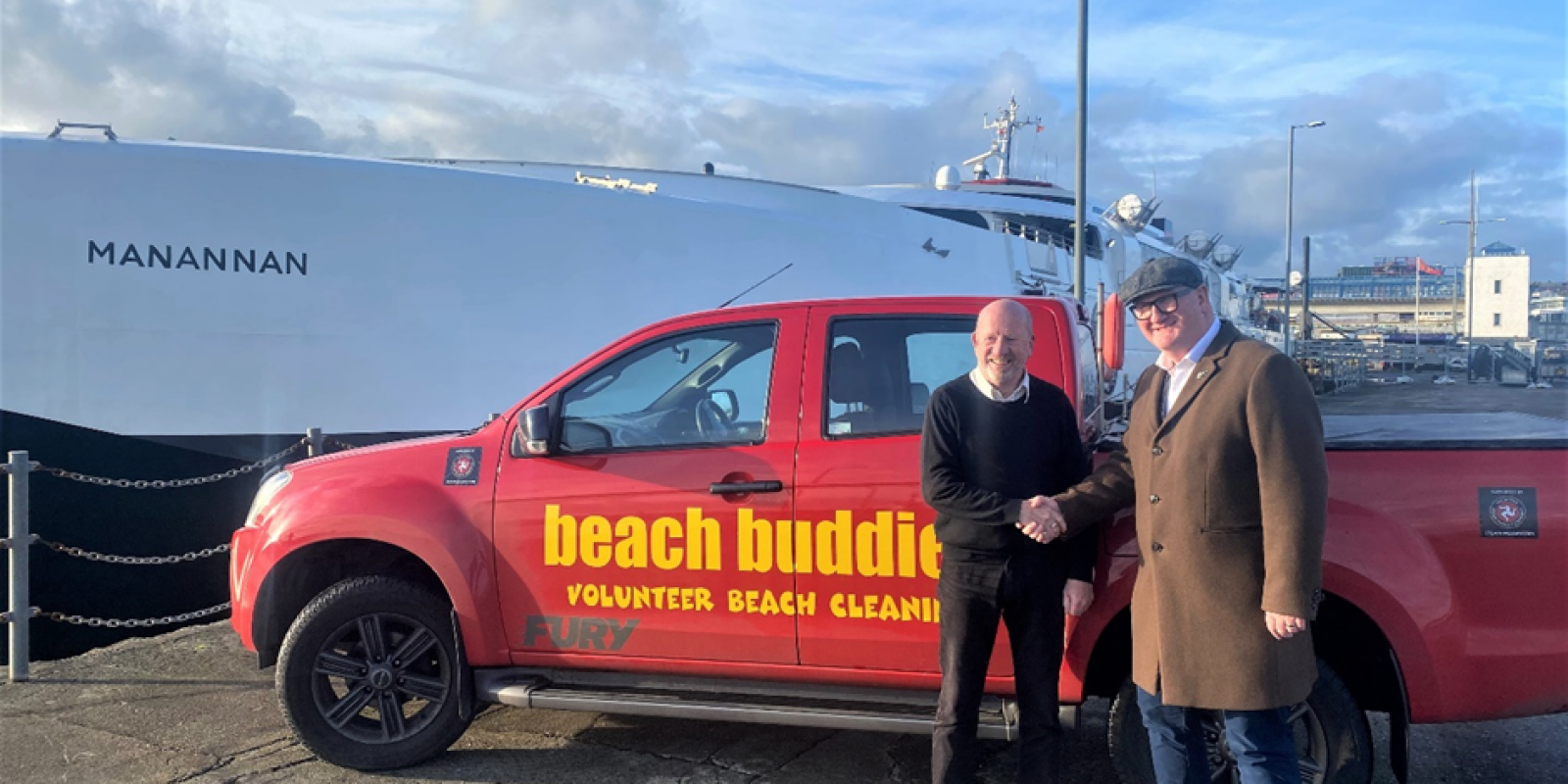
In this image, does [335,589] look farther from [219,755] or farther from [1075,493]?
[1075,493]

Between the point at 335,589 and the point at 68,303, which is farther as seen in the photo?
the point at 68,303

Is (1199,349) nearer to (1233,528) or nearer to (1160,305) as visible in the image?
(1160,305)

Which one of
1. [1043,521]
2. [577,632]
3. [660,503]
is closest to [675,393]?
[660,503]

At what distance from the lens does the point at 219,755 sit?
3969 millimetres

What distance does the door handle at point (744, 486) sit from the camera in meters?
3.36

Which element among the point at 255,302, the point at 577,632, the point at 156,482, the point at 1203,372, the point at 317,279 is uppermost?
the point at 317,279

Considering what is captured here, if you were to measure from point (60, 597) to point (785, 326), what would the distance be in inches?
237

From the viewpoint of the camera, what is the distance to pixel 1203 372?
252 cm

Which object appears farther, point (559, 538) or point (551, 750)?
point (551, 750)

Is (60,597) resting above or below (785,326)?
below

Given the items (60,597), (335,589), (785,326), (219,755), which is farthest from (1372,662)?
(60,597)

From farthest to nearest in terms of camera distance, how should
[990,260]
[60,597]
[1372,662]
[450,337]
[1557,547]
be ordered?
[990,260] → [450,337] → [60,597] → [1372,662] → [1557,547]

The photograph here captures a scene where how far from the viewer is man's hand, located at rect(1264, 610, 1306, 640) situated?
91.6 inches

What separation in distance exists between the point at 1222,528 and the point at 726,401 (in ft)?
5.81
